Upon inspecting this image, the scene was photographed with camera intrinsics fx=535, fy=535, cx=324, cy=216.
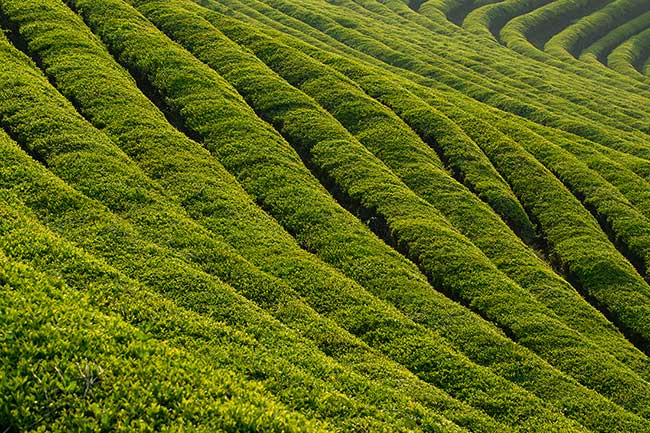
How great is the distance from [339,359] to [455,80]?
325ft

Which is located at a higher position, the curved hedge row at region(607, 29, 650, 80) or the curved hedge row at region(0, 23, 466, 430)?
the curved hedge row at region(0, 23, 466, 430)

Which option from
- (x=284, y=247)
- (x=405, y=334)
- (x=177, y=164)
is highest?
(x=177, y=164)

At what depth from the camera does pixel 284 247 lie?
3831 centimetres

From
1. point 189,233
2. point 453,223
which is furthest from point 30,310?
point 453,223

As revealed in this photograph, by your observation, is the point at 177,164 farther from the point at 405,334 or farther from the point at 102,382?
the point at 102,382

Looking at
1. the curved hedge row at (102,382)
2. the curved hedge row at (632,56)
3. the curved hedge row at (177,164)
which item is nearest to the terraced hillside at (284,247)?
the curved hedge row at (102,382)

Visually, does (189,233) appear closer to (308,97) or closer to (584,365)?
(584,365)

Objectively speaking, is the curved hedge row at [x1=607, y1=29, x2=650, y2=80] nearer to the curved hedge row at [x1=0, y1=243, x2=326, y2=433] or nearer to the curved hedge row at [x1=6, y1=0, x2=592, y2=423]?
the curved hedge row at [x1=6, y1=0, x2=592, y2=423]

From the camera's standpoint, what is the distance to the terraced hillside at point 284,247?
1736 centimetres

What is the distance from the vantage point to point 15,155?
1422 inches

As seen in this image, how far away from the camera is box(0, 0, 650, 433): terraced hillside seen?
57.0 feet

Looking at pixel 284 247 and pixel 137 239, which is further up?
pixel 137 239

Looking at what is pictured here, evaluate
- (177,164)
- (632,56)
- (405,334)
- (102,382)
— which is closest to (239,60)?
(177,164)

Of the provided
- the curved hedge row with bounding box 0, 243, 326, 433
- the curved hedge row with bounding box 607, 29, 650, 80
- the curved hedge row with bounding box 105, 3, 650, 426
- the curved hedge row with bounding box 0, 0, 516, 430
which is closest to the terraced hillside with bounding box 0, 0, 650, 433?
the curved hedge row with bounding box 0, 243, 326, 433
